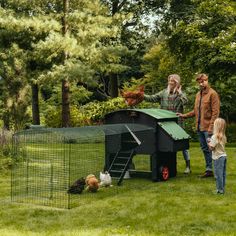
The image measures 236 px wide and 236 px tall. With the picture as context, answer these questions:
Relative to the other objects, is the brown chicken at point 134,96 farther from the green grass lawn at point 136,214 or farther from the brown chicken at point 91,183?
the brown chicken at point 91,183

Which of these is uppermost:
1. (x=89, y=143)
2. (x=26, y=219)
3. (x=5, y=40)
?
(x=5, y=40)

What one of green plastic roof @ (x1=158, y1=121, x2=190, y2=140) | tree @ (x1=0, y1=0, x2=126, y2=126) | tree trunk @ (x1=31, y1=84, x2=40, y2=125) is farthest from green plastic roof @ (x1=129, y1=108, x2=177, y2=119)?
tree trunk @ (x1=31, y1=84, x2=40, y2=125)

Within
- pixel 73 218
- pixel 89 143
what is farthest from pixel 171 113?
pixel 73 218

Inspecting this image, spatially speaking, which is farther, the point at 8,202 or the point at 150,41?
the point at 150,41

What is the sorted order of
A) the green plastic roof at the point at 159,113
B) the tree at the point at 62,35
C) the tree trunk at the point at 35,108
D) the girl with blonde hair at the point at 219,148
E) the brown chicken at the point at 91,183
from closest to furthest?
the girl with blonde hair at the point at 219,148 → the brown chicken at the point at 91,183 → the green plastic roof at the point at 159,113 → the tree at the point at 62,35 → the tree trunk at the point at 35,108

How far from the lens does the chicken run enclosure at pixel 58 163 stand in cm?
644

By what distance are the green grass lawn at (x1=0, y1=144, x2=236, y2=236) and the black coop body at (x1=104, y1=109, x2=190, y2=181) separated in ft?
1.91

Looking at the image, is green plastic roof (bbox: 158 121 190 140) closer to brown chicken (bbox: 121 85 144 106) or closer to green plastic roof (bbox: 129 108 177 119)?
green plastic roof (bbox: 129 108 177 119)


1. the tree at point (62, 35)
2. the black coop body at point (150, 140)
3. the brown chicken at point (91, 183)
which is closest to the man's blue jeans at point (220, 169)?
the black coop body at point (150, 140)

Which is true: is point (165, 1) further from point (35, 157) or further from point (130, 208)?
point (130, 208)

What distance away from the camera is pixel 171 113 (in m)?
8.43

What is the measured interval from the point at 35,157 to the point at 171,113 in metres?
2.83

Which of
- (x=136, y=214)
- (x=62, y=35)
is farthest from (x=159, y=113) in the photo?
(x=62, y=35)

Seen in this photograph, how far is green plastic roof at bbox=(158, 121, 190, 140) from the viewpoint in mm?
7793
